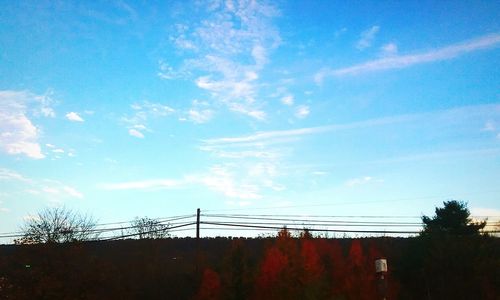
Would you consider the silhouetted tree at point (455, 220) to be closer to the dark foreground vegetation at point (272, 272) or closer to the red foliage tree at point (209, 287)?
the dark foreground vegetation at point (272, 272)

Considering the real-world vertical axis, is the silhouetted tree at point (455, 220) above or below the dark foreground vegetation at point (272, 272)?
above

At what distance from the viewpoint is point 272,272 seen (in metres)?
41.7

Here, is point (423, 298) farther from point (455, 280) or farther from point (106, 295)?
point (106, 295)

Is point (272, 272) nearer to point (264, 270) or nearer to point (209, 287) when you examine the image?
point (264, 270)

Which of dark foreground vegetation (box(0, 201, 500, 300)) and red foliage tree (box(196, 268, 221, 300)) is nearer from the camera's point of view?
dark foreground vegetation (box(0, 201, 500, 300))

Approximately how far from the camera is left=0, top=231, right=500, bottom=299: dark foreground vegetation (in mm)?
32906

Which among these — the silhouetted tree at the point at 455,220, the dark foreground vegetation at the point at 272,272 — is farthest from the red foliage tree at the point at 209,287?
the silhouetted tree at the point at 455,220

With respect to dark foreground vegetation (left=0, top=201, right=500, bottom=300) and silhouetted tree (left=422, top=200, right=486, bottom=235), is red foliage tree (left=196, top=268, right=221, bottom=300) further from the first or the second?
silhouetted tree (left=422, top=200, right=486, bottom=235)

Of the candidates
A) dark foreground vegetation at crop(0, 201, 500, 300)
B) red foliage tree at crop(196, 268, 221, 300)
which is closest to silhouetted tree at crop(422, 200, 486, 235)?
dark foreground vegetation at crop(0, 201, 500, 300)

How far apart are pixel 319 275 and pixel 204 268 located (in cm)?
1051

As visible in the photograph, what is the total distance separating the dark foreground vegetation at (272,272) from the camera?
108 ft

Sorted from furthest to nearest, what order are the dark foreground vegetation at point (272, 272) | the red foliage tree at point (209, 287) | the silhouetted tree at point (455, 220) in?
the silhouetted tree at point (455, 220), the red foliage tree at point (209, 287), the dark foreground vegetation at point (272, 272)

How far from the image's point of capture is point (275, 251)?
143ft

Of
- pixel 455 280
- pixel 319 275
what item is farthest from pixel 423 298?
pixel 319 275
